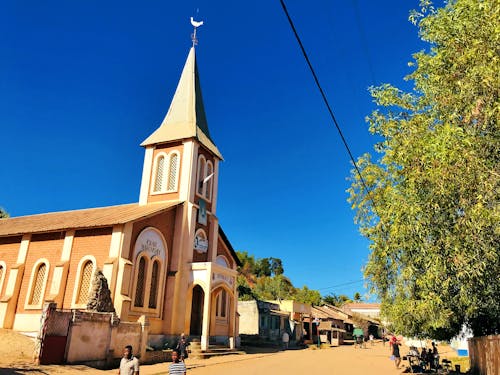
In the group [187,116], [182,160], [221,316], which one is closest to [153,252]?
[182,160]

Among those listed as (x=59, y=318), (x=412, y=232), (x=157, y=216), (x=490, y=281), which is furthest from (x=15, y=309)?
(x=490, y=281)

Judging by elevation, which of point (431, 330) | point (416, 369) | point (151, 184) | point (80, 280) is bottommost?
point (416, 369)

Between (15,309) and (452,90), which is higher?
(452,90)

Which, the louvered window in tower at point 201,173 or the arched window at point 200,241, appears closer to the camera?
the arched window at point 200,241

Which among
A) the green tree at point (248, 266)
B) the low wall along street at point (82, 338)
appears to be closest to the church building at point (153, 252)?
the low wall along street at point (82, 338)

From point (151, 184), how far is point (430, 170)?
70.5 feet

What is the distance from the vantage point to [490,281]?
10.6 m

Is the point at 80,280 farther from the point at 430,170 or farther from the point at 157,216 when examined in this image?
the point at 430,170

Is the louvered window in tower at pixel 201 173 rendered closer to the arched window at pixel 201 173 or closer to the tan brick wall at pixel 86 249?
the arched window at pixel 201 173

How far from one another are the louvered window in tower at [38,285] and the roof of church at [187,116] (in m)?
10.7

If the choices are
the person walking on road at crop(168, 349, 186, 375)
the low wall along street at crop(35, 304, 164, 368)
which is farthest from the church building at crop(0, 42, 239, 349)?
the person walking on road at crop(168, 349, 186, 375)

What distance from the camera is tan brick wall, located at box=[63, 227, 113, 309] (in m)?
21.5

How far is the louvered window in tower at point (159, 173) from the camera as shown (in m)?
28.0

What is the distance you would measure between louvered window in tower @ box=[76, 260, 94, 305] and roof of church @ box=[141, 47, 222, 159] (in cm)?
1032
